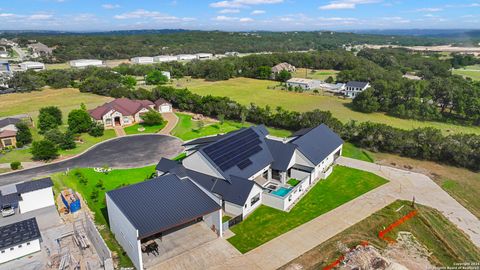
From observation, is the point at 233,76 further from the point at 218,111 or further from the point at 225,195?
the point at 225,195

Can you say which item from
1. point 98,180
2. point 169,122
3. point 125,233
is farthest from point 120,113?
point 125,233

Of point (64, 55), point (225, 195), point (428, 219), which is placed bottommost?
point (428, 219)

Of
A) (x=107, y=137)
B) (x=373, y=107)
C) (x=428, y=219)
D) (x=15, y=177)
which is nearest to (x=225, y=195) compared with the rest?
(x=428, y=219)

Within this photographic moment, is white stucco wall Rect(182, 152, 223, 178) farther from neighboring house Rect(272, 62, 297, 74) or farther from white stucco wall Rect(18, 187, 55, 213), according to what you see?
neighboring house Rect(272, 62, 297, 74)

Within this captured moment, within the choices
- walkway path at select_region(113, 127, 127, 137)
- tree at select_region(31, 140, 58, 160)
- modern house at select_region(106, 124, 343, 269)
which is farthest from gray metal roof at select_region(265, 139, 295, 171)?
walkway path at select_region(113, 127, 127, 137)

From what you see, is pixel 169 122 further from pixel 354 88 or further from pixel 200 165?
pixel 354 88

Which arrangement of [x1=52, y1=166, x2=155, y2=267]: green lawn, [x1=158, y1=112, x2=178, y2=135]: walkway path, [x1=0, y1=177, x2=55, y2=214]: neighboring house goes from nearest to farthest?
[x1=52, y1=166, x2=155, y2=267]: green lawn → [x1=0, y1=177, x2=55, y2=214]: neighboring house → [x1=158, y1=112, x2=178, y2=135]: walkway path

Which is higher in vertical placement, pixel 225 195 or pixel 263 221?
pixel 225 195
